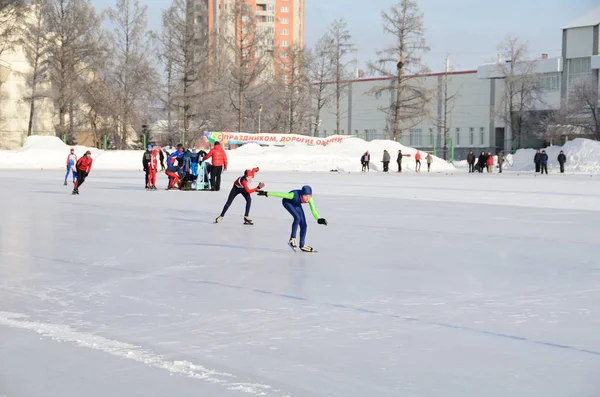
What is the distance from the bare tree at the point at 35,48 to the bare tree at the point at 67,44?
1.33 ft

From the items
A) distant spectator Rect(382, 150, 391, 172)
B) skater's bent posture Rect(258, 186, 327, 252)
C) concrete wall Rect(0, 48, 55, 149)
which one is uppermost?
concrete wall Rect(0, 48, 55, 149)

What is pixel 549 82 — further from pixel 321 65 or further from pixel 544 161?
pixel 544 161

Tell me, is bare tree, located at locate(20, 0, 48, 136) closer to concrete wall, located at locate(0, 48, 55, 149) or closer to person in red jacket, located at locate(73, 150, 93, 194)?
concrete wall, located at locate(0, 48, 55, 149)

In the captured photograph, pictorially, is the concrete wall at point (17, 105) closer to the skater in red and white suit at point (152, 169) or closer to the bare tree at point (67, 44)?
the bare tree at point (67, 44)

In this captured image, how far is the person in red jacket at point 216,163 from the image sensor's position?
21938 millimetres

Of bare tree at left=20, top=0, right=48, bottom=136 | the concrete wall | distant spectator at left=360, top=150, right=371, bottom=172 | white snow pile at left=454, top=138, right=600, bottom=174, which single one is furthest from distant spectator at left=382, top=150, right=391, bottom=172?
the concrete wall

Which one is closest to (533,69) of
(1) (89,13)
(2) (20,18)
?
(1) (89,13)

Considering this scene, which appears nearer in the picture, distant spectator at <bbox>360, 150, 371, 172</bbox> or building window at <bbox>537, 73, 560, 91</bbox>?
distant spectator at <bbox>360, 150, 371, 172</bbox>

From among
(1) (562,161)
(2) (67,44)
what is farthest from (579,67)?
(2) (67,44)

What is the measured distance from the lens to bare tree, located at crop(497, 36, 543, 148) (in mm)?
65188

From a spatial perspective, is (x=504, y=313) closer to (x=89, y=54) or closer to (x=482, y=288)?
(x=482, y=288)

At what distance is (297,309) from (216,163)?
15908mm

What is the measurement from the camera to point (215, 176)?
2325 centimetres

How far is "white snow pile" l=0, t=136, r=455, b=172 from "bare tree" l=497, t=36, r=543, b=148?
19.7 m
